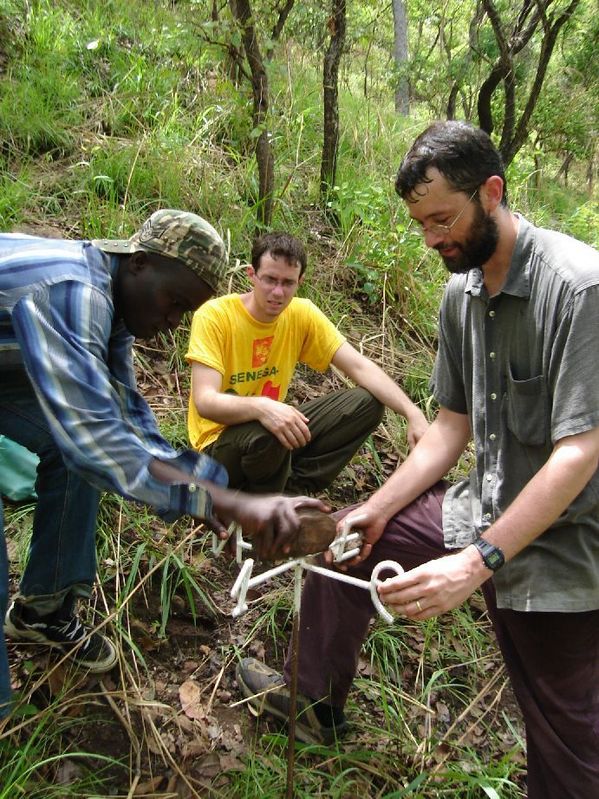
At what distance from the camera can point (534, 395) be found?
183cm

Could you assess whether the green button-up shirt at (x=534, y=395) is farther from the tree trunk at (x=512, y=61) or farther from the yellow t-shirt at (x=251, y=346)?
the tree trunk at (x=512, y=61)

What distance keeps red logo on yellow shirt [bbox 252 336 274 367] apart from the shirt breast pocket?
1541mm

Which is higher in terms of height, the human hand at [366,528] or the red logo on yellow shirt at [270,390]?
the human hand at [366,528]

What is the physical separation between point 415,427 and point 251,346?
86 centimetres

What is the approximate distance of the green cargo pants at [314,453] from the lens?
2.99m

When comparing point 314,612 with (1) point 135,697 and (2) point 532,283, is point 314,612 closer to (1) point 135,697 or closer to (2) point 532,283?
(1) point 135,697

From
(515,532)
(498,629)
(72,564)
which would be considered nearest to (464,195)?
(515,532)

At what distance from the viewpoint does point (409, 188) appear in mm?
1938

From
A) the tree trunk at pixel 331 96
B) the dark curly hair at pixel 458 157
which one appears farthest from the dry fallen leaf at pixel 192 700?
the tree trunk at pixel 331 96

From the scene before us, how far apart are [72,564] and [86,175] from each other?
10.0 ft

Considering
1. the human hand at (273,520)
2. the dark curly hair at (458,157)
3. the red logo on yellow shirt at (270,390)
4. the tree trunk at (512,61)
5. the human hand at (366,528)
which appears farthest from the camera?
the tree trunk at (512,61)

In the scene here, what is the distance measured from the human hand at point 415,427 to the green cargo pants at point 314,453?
0.24 m

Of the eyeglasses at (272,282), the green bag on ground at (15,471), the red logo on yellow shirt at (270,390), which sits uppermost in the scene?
the eyeglasses at (272,282)

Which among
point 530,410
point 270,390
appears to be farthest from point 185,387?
point 530,410
